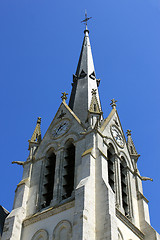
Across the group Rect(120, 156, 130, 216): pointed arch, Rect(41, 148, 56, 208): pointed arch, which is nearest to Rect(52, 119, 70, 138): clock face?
Rect(41, 148, 56, 208): pointed arch

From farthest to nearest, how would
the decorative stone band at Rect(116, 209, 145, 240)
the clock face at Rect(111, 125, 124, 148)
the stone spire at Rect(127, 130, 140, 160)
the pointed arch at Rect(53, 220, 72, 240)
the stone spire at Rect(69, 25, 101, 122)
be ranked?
the stone spire at Rect(69, 25, 101, 122)
the stone spire at Rect(127, 130, 140, 160)
the clock face at Rect(111, 125, 124, 148)
the decorative stone band at Rect(116, 209, 145, 240)
the pointed arch at Rect(53, 220, 72, 240)

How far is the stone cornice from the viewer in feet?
87.5

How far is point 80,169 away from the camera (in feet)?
93.9

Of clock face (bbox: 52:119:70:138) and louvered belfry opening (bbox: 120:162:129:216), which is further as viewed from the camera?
clock face (bbox: 52:119:70:138)

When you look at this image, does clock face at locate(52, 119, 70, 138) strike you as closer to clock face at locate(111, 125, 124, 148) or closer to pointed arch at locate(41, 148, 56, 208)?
pointed arch at locate(41, 148, 56, 208)

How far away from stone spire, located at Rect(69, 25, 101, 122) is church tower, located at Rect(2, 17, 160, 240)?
120 mm

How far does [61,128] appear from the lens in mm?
33531

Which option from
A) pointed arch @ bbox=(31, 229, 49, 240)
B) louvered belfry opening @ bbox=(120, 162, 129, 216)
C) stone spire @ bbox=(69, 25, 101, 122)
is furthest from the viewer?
stone spire @ bbox=(69, 25, 101, 122)

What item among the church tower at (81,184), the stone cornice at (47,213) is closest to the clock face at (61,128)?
the church tower at (81,184)

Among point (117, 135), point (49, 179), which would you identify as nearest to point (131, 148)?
point (117, 135)

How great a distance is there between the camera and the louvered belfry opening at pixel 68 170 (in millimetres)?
28734

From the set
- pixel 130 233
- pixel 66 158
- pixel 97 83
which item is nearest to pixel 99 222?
pixel 130 233

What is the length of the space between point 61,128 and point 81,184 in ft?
26.4

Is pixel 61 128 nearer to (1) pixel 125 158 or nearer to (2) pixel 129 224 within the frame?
(1) pixel 125 158
